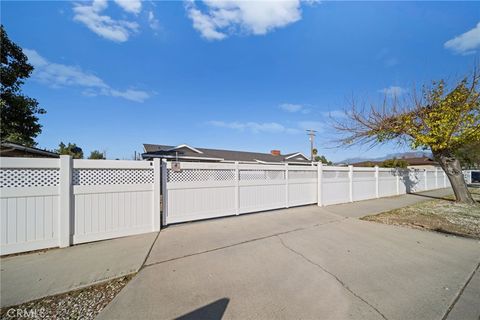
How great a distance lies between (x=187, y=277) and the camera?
3.00 meters

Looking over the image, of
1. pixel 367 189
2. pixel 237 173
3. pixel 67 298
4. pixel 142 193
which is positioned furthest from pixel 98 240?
pixel 367 189

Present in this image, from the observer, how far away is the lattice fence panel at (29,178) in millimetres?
3660

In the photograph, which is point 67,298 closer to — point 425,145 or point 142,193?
point 142,193

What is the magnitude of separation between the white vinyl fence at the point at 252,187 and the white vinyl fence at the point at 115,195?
3 cm

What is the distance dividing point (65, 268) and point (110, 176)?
74.4 inches

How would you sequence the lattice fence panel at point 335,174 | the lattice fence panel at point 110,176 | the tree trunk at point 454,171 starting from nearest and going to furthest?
the lattice fence panel at point 110,176 < the lattice fence panel at point 335,174 < the tree trunk at point 454,171

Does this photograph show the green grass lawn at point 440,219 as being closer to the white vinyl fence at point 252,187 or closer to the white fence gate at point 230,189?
the white vinyl fence at point 252,187

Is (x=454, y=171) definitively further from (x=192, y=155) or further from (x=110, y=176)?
(x=192, y=155)

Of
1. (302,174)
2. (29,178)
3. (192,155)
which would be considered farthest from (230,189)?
(192,155)

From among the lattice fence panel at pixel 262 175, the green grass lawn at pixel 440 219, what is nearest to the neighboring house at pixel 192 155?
the lattice fence panel at pixel 262 175

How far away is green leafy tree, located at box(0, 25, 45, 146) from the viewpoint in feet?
29.6

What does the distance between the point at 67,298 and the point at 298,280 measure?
2867 mm

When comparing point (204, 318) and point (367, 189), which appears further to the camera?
point (367, 189)

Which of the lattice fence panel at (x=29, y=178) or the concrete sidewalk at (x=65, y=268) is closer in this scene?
the concrete sidewalk at (x=65, y=268)
